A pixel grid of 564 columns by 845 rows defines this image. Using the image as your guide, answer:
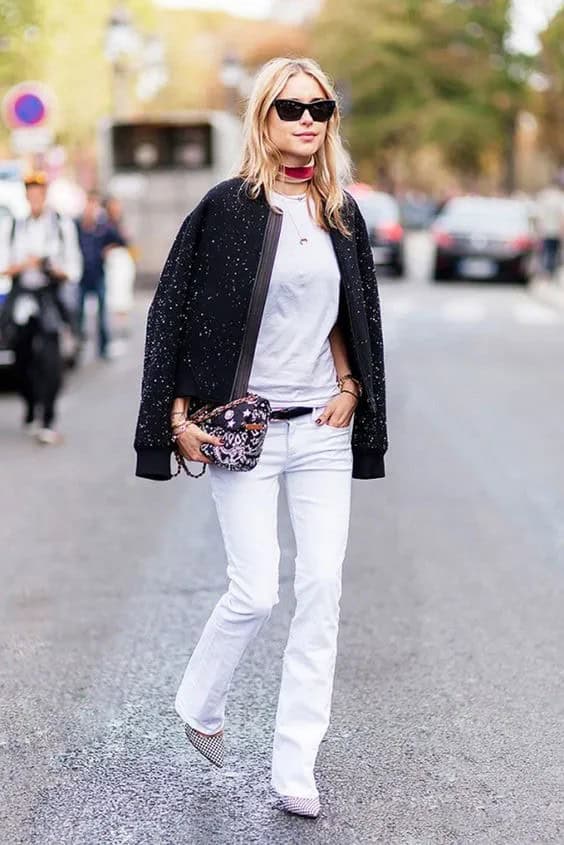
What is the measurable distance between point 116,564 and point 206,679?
10.3 feet

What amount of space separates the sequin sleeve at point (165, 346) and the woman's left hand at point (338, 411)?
0.39 meters

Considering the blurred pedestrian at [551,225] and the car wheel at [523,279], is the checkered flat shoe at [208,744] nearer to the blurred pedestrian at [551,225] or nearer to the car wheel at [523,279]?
the blurred pedestrian at [551,225]

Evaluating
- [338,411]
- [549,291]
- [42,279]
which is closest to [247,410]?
[338,411]

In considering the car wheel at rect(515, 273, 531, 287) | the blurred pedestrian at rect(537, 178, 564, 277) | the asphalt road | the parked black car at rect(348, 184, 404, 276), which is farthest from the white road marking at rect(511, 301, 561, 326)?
the asphalt road

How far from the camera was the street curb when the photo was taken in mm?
26941

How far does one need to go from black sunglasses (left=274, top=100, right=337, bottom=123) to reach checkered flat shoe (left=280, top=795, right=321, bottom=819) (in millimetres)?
1691

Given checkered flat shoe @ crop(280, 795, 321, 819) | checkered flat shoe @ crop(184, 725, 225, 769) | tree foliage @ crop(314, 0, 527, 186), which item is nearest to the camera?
checkered flat shoe @ crop(280, 795, 321, 819)

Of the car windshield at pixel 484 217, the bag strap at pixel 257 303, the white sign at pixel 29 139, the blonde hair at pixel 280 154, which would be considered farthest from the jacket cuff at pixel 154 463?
the car windshield at pixel 484 217

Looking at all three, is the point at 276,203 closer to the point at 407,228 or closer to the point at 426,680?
the point at 426,680

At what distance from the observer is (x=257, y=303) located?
13.2 ft

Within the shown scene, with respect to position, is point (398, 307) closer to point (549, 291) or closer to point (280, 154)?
point (549, 291)

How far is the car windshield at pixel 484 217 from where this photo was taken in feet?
98.1

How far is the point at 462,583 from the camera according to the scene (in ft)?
23.0

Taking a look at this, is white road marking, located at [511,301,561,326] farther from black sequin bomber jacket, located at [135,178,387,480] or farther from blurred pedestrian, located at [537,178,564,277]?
black sequin bomber jacket, located at [135,178,387,480]
